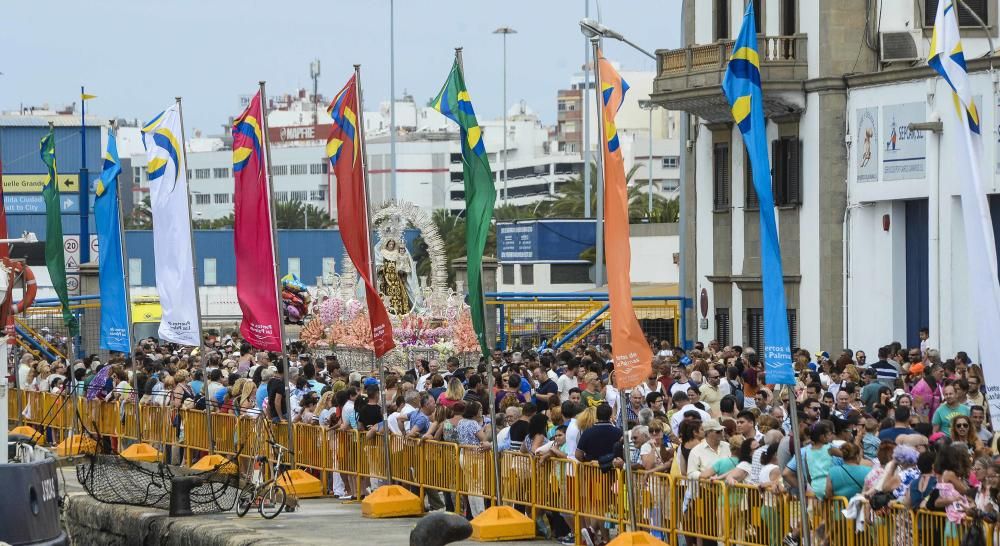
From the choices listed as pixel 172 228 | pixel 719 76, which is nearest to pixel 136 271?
pixel 719 76

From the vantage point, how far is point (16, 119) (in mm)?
101562

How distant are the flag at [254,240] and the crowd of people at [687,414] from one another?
87 cm

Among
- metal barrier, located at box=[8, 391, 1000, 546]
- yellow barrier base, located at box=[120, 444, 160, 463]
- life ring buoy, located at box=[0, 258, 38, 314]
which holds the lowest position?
yellow barrier base, located at box=[120, 444, 160, 463]

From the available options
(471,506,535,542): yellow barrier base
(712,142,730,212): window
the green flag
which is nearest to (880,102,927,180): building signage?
(712,142,730,212): window

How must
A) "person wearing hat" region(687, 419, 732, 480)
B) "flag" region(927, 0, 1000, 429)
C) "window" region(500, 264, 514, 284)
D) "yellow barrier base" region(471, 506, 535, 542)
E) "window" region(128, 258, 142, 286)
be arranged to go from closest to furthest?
"flag" region(927, 0, 1000, 429) < "person wearing hat" region(687, 419, 732, 480) < "yellow barrier base" region(471, 506, 535, 542) < "window" region(500, 264, 514, 284) < "window" region(128, 258, 142, 286)

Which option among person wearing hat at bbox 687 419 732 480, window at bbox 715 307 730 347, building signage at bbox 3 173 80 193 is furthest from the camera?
building signage at bbox 3 173 80 193

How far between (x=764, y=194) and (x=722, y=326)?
78.5ft

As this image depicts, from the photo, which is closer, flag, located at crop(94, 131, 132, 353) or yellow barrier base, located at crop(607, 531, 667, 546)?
yellow barrier base, located at crop(607, 531, 667, 546)

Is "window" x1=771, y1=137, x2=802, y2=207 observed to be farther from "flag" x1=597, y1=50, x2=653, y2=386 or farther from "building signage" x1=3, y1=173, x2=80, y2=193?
"building signage" x1=3, y1=173, x2=80, y2=193

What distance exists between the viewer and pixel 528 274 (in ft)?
223

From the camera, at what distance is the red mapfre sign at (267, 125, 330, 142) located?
178 meters

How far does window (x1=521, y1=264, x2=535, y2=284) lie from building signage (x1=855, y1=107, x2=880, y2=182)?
35.6 meters

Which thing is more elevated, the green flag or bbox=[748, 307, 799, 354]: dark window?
the green flag

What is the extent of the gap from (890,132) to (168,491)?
15134mm
